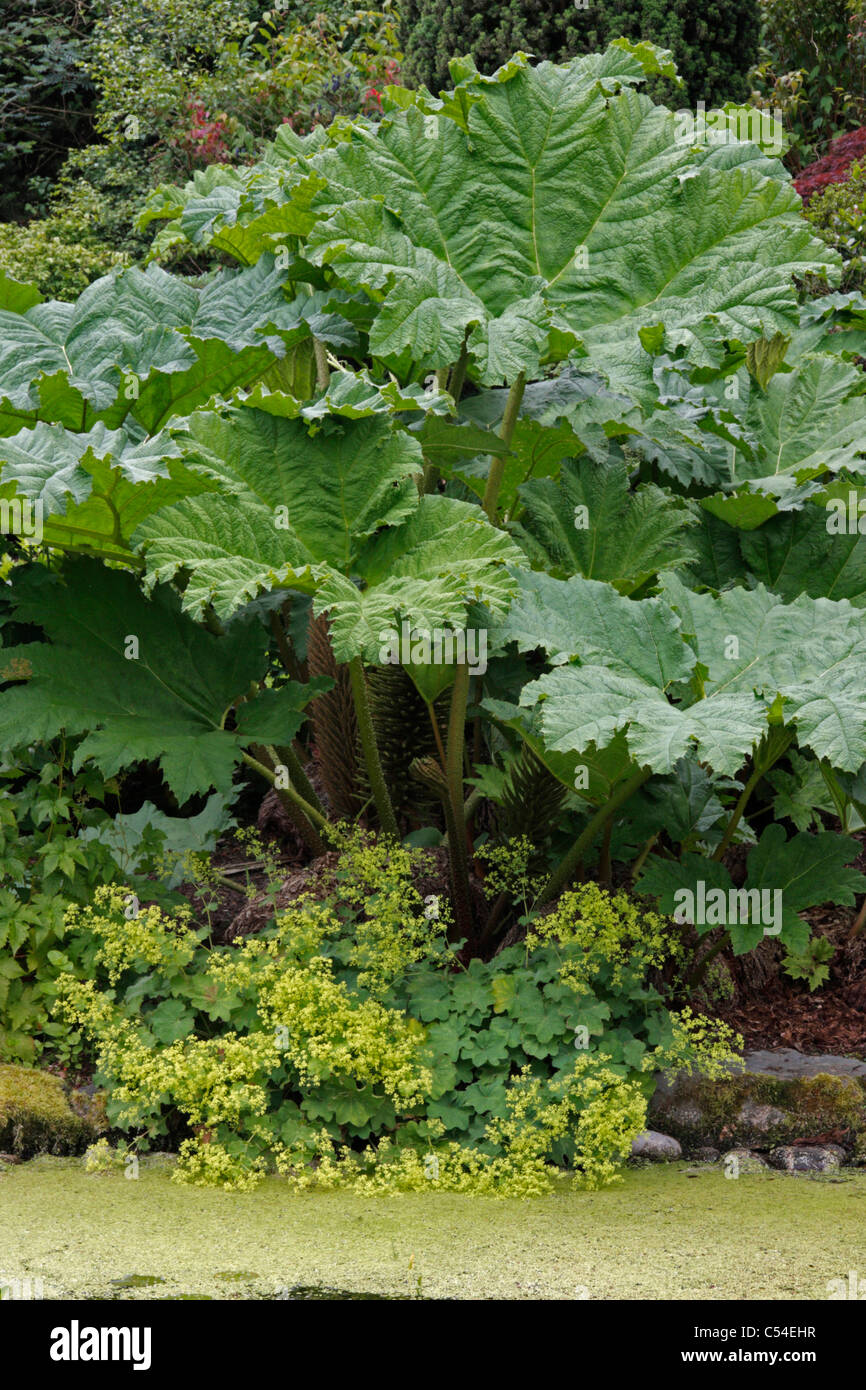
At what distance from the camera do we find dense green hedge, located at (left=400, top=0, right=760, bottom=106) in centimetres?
837

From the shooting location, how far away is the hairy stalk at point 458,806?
10.5 feet

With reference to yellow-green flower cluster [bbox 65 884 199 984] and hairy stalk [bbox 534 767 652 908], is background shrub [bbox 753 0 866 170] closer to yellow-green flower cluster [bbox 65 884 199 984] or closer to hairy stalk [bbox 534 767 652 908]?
hairy stalk [bbox 534 767 652 908]

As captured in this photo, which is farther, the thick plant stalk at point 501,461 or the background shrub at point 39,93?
the background shrub at point 39,93

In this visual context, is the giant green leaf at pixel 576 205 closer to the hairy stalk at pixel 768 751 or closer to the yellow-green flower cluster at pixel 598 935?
the hairy stalk at pixel 768 751

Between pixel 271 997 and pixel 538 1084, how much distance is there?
0.62m

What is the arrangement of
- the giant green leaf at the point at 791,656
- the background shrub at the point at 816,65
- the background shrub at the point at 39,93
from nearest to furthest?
1. the giant green leaf at the point at 791,656
2. the background shrub at the point at 816,65
3. the background shrub at the point at 39,93

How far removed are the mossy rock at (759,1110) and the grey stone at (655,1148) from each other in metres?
0.05

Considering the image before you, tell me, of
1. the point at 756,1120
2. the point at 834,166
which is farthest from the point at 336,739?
the point at 834,166

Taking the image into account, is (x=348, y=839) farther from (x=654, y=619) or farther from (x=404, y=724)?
(x=654, y=619)

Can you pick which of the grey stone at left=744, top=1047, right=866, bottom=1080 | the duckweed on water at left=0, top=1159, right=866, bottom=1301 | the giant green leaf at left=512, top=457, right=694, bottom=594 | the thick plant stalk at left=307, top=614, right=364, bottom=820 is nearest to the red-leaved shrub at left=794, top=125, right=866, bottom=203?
the giant green leaf at left=512, top=457, right=694, bottom=594

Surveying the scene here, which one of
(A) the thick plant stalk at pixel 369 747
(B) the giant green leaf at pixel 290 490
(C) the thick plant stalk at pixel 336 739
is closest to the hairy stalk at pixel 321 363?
(C) the thick plant stalk at pixel 336 739

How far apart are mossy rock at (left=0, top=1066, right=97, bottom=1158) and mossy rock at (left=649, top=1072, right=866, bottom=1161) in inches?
52.2

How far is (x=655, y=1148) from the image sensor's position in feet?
9.58

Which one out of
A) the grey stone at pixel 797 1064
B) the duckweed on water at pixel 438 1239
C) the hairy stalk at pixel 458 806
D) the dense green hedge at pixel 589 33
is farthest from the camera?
the dense green hedge at pixel 589 33
